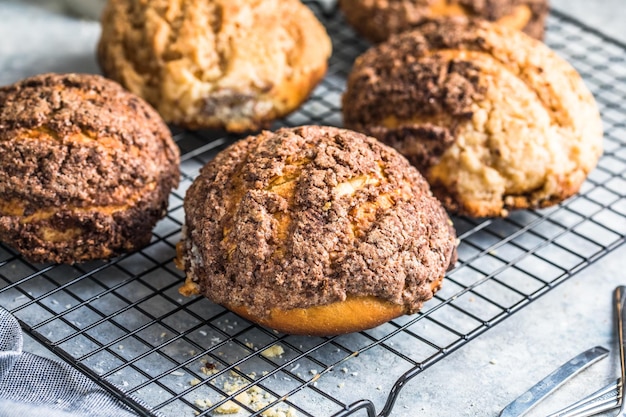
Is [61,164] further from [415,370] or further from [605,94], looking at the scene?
[605,94]

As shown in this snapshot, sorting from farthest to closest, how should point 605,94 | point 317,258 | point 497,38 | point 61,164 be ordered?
point 605,94, point 497,38, point 61,164, point 317,258

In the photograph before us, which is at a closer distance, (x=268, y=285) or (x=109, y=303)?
(x=268, y=285)

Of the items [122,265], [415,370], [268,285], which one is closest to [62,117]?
[122,265]

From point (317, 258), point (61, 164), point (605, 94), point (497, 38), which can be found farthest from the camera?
point (605, 94)

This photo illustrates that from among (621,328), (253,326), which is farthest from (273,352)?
(621,328)

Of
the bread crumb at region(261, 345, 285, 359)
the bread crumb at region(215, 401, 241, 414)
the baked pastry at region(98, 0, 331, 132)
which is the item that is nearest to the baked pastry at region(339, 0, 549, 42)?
the baked pastry at region(98, 0, 331, 132)

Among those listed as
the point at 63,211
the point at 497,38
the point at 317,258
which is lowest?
the point at 63,211

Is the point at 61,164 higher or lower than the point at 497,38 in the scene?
lower
